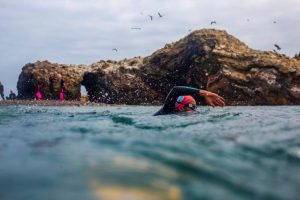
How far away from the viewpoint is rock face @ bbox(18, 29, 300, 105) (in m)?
28.2

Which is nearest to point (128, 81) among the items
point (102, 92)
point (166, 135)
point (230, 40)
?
point (102, 92)

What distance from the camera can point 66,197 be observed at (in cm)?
318

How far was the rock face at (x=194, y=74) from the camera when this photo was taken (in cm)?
2819

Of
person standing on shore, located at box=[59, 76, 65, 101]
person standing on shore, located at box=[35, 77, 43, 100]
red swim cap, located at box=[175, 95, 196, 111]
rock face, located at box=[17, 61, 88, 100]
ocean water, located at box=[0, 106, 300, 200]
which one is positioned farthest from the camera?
rock face, located at box=[17, 61, 88, 100]

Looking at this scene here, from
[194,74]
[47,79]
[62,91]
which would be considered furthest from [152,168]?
[47,79]

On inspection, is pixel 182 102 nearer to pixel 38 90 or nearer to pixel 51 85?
pixel 38 90

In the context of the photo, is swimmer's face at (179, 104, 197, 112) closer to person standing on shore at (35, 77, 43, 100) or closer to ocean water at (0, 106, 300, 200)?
ocean water at (0, 106, 300, 200)

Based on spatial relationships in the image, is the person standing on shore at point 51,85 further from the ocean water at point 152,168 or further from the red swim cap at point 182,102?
the ocean water at point 152,168

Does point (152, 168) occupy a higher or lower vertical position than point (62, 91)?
lower

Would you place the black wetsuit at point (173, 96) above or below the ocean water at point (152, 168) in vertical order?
above

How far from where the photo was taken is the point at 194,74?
29828 millimetres

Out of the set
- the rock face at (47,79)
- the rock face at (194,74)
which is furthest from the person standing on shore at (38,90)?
the rock face at (194,74)

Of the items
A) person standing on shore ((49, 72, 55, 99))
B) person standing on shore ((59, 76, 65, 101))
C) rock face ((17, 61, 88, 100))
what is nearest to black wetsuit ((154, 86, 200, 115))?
person standing on shore ((59, 76, 65, 101))

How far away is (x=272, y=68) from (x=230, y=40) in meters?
4.87
